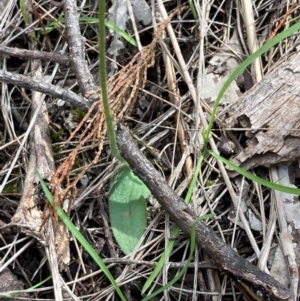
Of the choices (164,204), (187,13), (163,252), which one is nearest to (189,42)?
(187,13)

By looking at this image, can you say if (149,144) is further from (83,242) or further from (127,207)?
(83,242)

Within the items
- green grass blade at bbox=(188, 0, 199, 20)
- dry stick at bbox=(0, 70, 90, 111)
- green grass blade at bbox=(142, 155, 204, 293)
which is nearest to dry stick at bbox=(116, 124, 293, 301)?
green grass blade at bbox=(142, 155, 204, 293)

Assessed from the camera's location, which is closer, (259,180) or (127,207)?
(259,180)

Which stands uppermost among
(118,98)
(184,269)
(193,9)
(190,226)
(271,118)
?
(193,9)

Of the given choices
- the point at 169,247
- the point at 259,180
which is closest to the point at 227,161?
the point at 259,180

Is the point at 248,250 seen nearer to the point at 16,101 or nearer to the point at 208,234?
the point at 208,234

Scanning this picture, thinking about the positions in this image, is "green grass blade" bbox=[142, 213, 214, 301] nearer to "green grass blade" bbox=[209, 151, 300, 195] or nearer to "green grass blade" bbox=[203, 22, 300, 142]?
"green grass blade" bbox=[209, 151, 300, 195]
